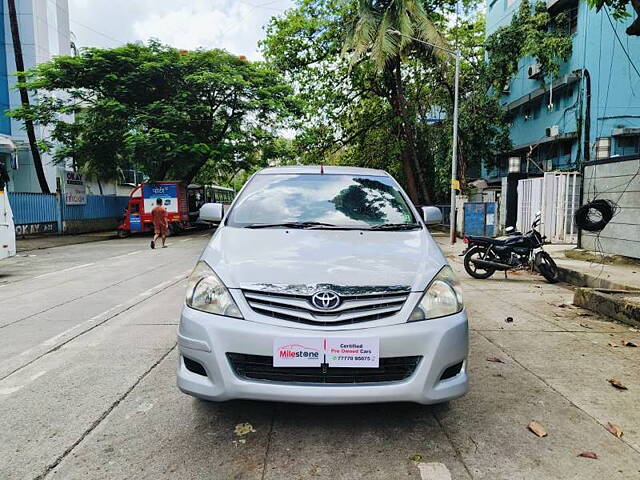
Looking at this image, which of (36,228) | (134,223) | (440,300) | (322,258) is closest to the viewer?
(440,300)

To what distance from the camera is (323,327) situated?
2686 millimetres

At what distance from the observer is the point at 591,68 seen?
18.6m

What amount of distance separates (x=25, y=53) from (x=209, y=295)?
26245 mm

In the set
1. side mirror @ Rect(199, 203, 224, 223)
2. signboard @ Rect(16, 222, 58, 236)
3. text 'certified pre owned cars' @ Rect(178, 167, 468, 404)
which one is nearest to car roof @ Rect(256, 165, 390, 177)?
side mirror @ Rect(199, 203, 224, 223)

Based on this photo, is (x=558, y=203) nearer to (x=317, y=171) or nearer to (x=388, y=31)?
(x=388, y=31)

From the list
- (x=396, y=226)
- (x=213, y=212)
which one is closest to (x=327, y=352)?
(x=396, y=226)

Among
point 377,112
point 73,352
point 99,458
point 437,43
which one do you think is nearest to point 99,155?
point 377,112

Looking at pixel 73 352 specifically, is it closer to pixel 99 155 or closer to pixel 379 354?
Result: pixel 379 354

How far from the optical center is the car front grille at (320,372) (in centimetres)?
269

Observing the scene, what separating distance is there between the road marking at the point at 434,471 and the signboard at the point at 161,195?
21968mm

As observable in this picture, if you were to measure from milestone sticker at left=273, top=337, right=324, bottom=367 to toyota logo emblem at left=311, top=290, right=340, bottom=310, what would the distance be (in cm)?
19

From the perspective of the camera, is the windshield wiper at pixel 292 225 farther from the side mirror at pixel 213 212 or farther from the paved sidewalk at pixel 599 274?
the paved sidewalk at pixel 599 274

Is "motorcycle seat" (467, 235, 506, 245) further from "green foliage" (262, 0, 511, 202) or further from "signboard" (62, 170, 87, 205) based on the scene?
"signboard" (62, 170, 87, 205)

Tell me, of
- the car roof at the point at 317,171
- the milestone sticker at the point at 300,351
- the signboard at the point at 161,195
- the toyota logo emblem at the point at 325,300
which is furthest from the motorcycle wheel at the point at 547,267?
the signboard at the point at 161,195
